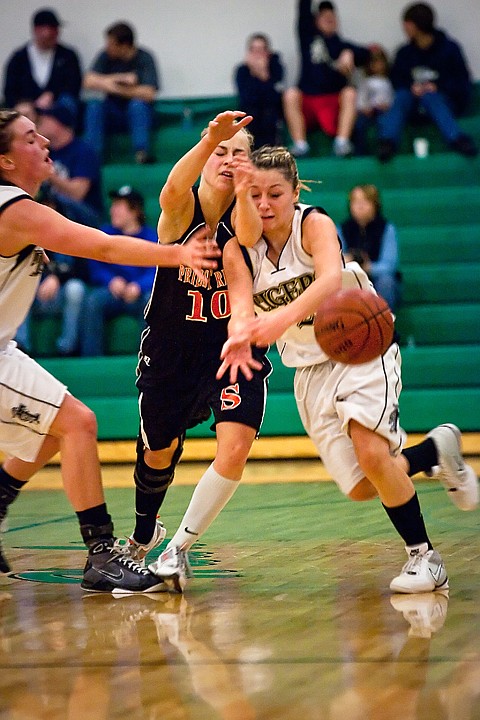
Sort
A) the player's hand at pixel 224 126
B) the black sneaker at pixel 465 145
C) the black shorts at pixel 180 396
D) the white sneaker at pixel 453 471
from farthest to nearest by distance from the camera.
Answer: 1. the black sneaker at pixel 465 145
2. the white sneaker at pixel 453 471
3. the black shorts at pixel 180 396
4. the player's hand at pixel 224 126

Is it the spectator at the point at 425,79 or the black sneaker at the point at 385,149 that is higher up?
the spectator at the point at 425,79

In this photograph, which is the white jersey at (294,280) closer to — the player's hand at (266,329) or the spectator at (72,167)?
the player's hand at (266,329)

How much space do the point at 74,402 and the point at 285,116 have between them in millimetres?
7744

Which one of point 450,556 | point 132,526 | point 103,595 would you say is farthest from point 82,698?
point 132,526

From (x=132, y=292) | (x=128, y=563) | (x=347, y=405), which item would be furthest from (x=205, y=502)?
(x=132, y=292)

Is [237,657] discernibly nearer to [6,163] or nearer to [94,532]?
[94,532]

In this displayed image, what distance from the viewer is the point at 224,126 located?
372cm

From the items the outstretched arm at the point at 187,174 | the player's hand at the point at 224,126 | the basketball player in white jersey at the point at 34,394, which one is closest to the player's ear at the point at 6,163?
the basketball player in white jersey at the point at 34,394

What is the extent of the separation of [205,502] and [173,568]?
27 centimetres

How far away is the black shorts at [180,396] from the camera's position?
164 inches

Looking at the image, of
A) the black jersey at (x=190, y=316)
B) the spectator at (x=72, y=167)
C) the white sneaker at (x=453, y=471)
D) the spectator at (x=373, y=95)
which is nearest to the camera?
the black jersey at (x=190, y=316)

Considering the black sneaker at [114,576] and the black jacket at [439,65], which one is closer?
the black sneaker at [114,576]

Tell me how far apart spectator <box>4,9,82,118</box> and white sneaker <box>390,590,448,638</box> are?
8.67m

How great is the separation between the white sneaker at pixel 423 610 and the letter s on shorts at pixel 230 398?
3.01 feet
